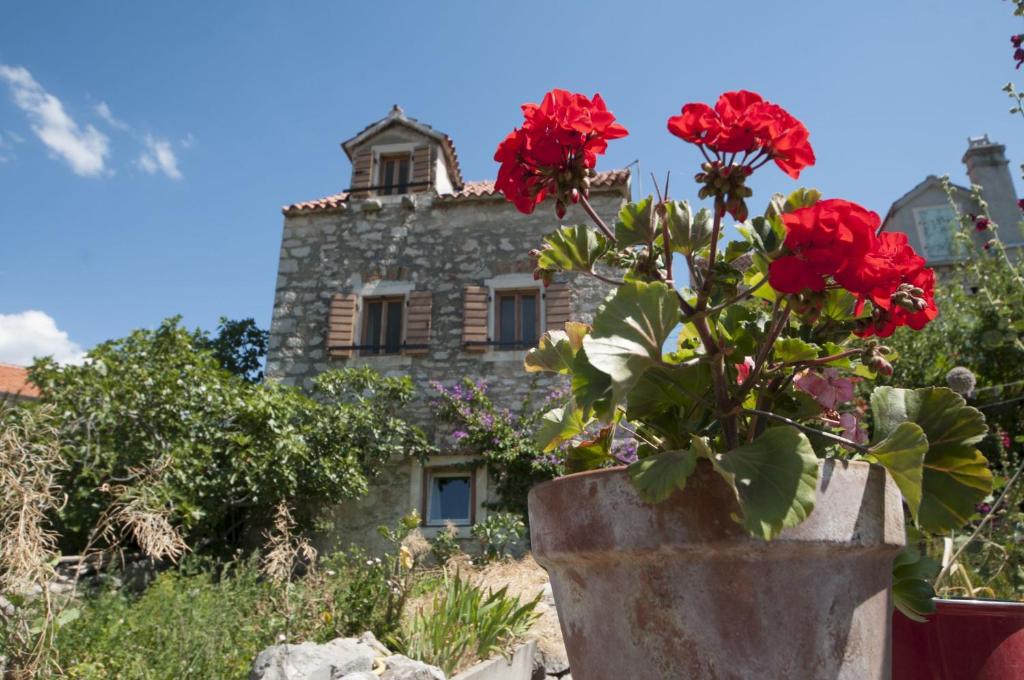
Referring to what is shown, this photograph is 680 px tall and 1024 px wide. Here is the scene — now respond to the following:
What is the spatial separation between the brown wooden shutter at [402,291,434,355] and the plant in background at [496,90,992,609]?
7.91m

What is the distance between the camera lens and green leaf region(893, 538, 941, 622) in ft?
4.40

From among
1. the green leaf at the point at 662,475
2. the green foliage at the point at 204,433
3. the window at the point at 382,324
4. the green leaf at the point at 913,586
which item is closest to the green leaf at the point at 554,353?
the green leaf at the point at 662,475

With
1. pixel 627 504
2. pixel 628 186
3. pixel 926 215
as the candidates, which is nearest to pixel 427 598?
pixel 627 504

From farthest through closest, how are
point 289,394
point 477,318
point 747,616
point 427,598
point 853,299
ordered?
point 477,318 < point 289,394 < point 427,598 < point 853,299 < point 747,616

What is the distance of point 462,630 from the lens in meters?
4.04

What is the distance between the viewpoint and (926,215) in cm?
1460

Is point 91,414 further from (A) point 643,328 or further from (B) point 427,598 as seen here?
(A) point 643,328

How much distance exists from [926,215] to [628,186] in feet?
30.4

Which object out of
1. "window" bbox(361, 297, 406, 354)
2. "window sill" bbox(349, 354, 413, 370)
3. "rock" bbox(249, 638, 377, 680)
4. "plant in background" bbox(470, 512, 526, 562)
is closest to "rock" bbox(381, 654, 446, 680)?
"rock" bbox(249, 638, 377, 680)

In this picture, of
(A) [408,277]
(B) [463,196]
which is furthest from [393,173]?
(A) [408,277]

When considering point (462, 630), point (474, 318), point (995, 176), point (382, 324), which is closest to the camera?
point (462, 630)

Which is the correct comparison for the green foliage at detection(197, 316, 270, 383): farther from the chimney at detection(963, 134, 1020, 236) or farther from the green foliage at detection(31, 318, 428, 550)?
the chimney at detection(963, 134, 1020, 236)

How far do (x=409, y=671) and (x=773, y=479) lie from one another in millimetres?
2806

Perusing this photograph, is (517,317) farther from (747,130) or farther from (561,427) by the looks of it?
(747,130)
